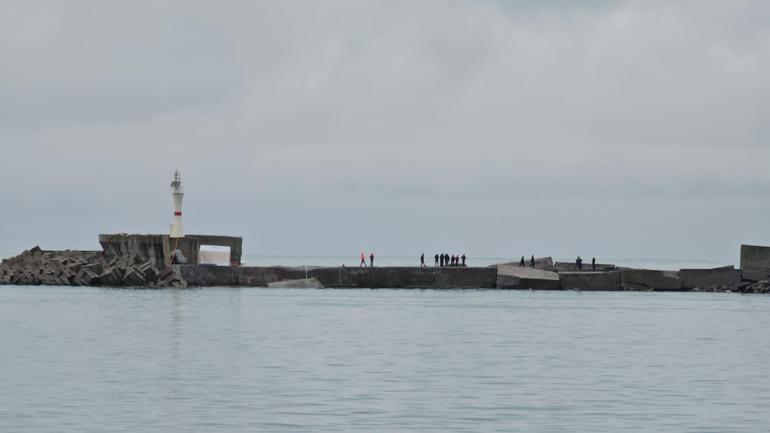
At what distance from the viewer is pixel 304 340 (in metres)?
35.1

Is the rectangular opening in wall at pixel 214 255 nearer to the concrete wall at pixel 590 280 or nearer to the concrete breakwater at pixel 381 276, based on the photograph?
the concrete breakwater at pixel 381 276

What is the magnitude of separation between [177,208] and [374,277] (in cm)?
970

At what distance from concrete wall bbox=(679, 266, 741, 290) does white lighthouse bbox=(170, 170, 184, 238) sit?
22.8 m

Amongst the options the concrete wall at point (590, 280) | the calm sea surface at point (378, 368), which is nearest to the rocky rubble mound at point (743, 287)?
the concrete wall at point (590, 280)

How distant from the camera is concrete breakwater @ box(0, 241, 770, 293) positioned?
59312 mm

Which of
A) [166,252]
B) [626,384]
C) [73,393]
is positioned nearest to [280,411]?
[73,393]

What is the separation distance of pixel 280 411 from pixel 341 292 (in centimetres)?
4549

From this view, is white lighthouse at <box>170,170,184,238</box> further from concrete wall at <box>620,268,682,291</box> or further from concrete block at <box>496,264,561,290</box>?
concrete wall at <box>620,268,682,291</box>

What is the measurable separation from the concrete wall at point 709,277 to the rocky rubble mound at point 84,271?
75.0 feet

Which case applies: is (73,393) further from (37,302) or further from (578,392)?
(37,302)

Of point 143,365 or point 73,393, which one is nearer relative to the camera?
point 73,393

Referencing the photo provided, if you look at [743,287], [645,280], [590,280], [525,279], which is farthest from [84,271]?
[743,287]

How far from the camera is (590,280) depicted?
61469 mm

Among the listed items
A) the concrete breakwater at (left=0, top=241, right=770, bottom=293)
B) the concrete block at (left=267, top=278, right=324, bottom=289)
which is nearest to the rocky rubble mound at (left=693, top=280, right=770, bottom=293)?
the concrete breakwater at (left=0, top=241, right=770, bottom=293)
